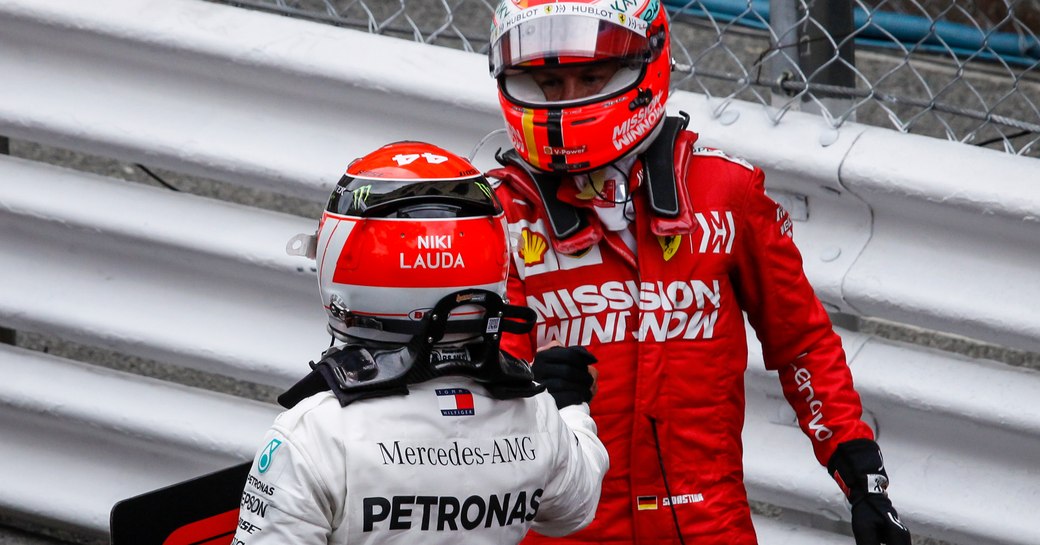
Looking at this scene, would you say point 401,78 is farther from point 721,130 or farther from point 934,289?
point 934,289

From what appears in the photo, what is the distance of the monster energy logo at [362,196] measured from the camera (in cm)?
220

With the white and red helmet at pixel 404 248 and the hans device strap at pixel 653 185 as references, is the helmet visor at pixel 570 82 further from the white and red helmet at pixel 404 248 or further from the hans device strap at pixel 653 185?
the white and red helmet at pixel 404 248

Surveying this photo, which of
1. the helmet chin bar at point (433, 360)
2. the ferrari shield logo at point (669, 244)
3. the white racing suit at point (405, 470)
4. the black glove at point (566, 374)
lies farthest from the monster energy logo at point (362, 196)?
the ferrari shield logo at point (669, 244)

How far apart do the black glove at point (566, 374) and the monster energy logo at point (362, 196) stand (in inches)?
20.2

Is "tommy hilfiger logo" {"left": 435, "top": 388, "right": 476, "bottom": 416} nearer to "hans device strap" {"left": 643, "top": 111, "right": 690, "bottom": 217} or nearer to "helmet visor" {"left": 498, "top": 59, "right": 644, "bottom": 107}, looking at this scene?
"hans device strap" {"left": 643, "top": 111, "right": 690, "bottom": 217}

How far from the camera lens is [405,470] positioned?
7.06ft

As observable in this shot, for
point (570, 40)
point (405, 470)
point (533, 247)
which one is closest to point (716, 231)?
point (533, 247)

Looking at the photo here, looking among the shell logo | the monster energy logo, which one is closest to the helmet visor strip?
the shell logo

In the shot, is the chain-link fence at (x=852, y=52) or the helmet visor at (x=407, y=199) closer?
the helmet visor at (x=407, y=199)

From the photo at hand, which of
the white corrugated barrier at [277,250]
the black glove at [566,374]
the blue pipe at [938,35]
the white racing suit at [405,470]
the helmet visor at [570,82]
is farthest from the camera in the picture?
the blue pipe at [938,35]

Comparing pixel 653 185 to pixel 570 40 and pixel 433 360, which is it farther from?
pixel 433 360

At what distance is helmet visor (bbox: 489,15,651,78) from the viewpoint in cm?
275

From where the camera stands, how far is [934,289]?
3104mm

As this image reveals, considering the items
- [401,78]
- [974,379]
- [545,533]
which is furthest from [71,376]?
[974,379]
